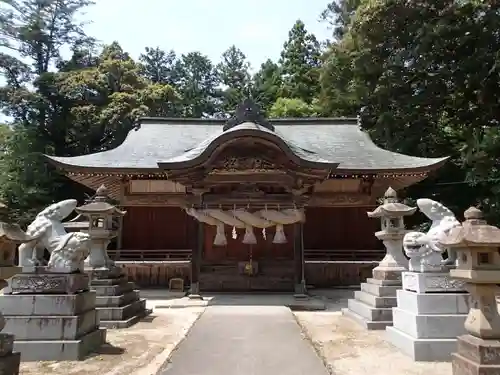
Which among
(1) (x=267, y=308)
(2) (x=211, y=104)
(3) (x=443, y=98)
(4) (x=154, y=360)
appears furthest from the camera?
(2) (x=211, y=104)

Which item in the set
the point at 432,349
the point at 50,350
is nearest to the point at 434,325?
the point at 432,349

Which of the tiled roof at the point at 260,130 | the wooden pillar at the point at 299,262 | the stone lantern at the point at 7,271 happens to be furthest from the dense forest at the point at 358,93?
the stone lantern at the point at 7,271

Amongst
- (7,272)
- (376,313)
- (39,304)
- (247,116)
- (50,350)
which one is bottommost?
(50,350)

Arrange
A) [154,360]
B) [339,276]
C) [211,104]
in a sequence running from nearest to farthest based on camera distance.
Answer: [154,360] < [339,276] < [211,104]

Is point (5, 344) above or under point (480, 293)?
under

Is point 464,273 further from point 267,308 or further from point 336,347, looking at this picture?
point 267,308

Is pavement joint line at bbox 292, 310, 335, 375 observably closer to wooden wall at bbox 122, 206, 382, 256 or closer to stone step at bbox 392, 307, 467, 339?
stone step at bbox 392, 307, 467, 339

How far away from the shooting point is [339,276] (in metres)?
13.3

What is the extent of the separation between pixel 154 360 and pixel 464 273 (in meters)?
3.94

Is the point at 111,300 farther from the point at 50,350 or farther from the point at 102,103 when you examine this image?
the point at 102,103

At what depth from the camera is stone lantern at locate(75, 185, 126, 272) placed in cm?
793

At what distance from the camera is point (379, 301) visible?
7312 mm

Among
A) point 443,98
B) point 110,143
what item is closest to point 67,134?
point 110,143

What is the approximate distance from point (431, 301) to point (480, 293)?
1519mm
